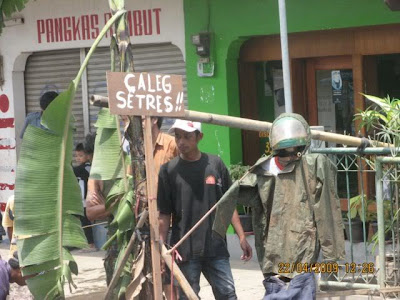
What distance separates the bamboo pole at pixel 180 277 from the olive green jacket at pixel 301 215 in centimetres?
53

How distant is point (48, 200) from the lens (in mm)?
6633

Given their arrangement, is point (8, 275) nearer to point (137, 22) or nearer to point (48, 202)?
A: point (48, 202)

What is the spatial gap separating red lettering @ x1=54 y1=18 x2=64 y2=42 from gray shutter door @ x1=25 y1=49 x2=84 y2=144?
0.31m

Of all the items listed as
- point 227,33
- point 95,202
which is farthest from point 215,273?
point 227,33

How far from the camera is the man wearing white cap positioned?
722cm

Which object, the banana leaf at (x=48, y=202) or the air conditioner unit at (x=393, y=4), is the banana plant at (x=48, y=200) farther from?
the air conditioner unit at (x=393, y=4)

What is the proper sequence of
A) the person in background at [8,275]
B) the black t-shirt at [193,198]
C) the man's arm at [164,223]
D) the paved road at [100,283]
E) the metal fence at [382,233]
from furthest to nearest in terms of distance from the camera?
the paved road at [100,283] → the man's arm at [164,223] → the black t-shirt at [193,198] → the metal fence at [382,233] → the person in background at [8,275]

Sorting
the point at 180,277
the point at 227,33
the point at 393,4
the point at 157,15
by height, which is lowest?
the point at 180,277

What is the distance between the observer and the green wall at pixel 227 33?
1102 centimetres

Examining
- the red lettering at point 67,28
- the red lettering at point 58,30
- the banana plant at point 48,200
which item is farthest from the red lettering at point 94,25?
the banana plant at point 48,200

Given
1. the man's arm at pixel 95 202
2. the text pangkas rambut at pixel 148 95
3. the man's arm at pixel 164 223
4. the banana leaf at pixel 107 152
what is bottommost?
the man's arm at pixel 164 223

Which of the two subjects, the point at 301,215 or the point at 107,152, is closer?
the point at 301,215

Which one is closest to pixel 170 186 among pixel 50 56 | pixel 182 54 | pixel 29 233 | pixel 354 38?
pixel 29 233

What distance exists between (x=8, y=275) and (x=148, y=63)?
21.8 ft
